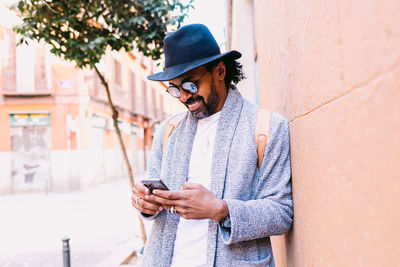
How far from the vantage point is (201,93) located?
175cm

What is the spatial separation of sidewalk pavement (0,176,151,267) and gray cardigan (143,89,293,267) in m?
4.41

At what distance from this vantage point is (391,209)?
0.67 metres

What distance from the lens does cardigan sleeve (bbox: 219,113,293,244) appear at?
4.55 feet

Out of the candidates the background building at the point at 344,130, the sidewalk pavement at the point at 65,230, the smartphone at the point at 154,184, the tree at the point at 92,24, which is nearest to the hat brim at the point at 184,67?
the background building at the point at 344,130

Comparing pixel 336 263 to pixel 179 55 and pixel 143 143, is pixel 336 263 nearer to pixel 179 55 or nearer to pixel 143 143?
pixel 179 55

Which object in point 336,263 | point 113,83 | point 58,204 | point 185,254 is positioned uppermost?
point 113,83

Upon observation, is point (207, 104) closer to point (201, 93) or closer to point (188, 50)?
point (201, 93)

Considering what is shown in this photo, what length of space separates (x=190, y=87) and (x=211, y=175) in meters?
0.43

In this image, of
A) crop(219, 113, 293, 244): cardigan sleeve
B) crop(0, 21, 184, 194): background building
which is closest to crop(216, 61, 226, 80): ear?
crop(219, 113, 293, 244): cardigan sleeve

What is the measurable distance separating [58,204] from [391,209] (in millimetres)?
12893

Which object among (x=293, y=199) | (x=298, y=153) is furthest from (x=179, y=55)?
(x=293, y=199)

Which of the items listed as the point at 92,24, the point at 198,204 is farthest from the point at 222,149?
the point at 92,24

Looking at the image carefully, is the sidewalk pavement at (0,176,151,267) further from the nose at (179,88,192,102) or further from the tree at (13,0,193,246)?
the nose at (179,88,192,102)

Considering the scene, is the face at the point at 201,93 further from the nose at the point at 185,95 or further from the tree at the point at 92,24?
the tree at the point at 92,24
